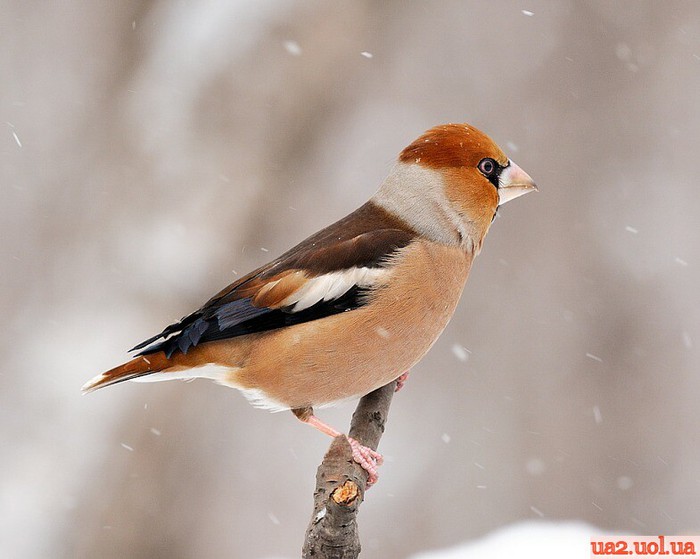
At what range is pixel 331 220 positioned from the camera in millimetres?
4887

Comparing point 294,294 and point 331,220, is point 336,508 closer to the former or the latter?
point 294,294

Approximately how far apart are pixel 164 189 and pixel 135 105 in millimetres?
521

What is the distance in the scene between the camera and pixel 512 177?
2549 mm

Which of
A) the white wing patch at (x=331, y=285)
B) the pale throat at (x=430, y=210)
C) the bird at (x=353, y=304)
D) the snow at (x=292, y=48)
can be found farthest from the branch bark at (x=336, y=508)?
the snow at (x=292, y=48)

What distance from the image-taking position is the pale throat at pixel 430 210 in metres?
2.54

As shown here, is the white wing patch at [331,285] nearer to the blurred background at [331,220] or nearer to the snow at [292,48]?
the blurred background at [331,220]

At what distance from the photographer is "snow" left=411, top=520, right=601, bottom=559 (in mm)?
3590

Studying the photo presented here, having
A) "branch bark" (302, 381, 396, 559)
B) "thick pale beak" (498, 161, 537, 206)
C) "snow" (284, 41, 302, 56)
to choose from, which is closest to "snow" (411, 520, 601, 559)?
"thick pale beak" (498, 161, 537, 206)

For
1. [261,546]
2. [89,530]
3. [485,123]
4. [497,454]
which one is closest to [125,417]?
[89,530]

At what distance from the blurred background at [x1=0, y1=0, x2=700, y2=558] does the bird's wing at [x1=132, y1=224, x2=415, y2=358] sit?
7.73 ft

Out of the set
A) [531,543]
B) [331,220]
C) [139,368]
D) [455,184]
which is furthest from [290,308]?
[331,220]

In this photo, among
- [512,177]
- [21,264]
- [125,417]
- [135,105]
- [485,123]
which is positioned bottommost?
[125,417]

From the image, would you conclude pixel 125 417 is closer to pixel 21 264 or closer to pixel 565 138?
pixel 21 264

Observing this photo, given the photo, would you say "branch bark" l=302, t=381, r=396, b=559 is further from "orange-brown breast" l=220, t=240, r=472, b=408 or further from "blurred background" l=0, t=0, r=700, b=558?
"blurred background" l=0, t=0, r=700, b=558
